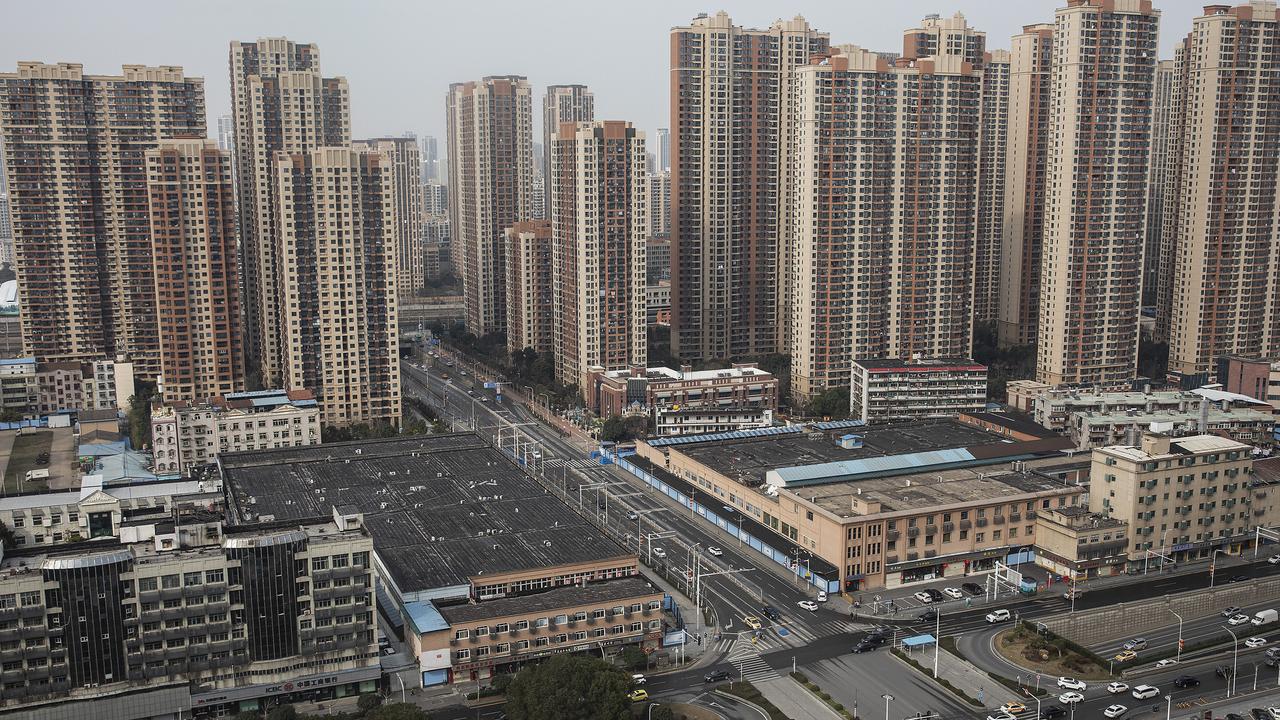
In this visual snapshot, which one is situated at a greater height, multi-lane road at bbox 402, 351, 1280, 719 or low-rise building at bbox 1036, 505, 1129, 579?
low-rise building at bbox 1036, 505, 1129, 579

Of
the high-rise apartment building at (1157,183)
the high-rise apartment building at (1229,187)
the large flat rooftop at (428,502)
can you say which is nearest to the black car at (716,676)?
the large flat rooftop at (428,502)

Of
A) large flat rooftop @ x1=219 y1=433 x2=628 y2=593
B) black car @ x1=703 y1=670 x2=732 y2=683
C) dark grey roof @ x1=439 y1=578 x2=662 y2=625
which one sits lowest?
black car @ x1=703 y1=670 x2=732 y2=683

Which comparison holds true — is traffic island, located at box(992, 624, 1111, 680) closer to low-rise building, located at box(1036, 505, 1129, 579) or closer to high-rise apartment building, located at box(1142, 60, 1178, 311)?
low-rise building, located at box(1036, 505, 1129, 579)

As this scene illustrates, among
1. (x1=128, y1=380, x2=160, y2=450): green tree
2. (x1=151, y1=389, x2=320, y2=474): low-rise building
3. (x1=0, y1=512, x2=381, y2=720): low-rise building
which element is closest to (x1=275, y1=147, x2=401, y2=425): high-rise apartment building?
(x1=151, y1=389, x2=320, y2=474): low-rise building

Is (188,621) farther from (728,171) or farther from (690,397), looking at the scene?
(728,171)

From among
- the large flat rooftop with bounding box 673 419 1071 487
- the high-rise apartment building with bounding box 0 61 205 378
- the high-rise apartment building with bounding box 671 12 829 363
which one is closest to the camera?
the large flat rooftop with bounding box 673 419 1071 487

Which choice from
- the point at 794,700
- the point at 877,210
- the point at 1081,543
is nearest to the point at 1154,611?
the point at 1081,543

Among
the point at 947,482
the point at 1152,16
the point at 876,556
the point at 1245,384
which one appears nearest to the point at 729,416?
the point at 947,482

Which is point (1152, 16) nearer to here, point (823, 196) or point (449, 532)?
point (823, 196)
